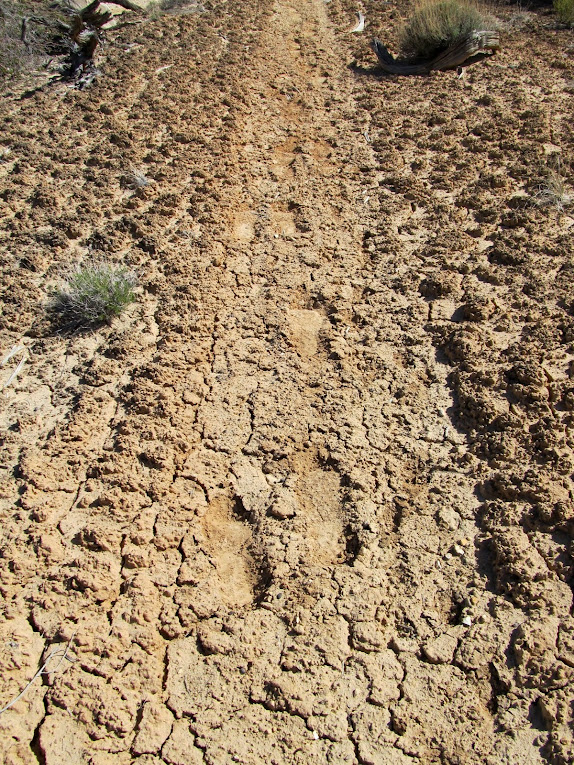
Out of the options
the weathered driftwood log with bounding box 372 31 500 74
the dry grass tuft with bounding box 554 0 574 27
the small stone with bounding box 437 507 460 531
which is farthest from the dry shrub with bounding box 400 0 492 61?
the small stone with bounding box 437 507 460 531

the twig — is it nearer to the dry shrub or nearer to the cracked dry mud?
the cracked dry mud

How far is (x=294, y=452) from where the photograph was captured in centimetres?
285

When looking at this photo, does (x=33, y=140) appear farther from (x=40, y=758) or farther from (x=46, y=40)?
(x=40, y=758)

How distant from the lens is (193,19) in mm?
8570

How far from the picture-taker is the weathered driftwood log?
6.61 m

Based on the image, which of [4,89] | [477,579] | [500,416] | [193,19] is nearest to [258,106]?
[4,89]

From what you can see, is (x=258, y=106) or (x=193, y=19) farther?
(x=193, y=19)

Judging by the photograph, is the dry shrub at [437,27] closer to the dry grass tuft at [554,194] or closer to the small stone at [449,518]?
the dry grass tuft at [554,194]

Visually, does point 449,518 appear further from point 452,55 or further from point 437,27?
point 437,27

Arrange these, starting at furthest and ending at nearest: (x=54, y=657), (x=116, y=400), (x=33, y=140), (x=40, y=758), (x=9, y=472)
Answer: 1. (x=33, y=140)
2. (x=116, y=400)
3. (x=9, y=472)
4. (x=54, y=657)
5. (x=40, y=758)

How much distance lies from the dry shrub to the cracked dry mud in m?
1.92

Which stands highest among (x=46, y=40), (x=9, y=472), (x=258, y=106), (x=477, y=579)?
(x=46, y=40)

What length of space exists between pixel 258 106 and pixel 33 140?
226 cm

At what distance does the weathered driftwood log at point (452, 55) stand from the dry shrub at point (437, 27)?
117mm
